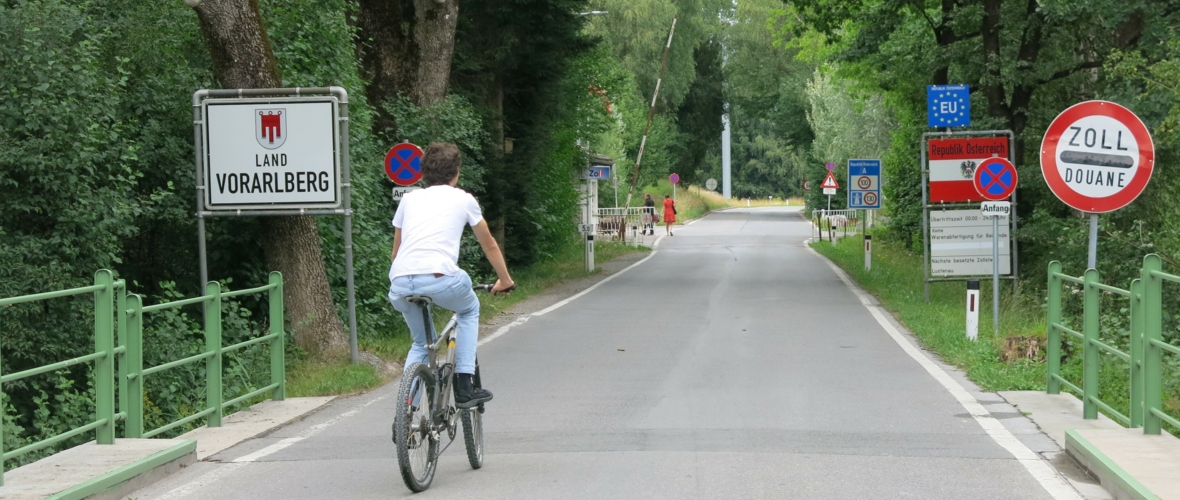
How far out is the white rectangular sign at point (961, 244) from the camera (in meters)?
19.7

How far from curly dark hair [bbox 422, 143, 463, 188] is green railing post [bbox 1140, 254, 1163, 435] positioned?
3.90 m

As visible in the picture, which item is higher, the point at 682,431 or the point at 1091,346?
the point at 1091,346

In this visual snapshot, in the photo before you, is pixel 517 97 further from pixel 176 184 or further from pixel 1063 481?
pixel 1063 481

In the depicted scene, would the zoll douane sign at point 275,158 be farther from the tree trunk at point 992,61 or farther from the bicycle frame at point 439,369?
the tree trunk at point 992,61

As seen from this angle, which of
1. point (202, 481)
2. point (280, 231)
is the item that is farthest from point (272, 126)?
point (202, 481)

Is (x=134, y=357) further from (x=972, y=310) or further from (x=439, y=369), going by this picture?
(x=972, y=310)

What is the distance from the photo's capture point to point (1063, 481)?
272 inches

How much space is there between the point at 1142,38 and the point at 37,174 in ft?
54.8

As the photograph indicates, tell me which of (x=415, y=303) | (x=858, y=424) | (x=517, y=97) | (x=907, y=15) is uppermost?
(x=907, y=15)

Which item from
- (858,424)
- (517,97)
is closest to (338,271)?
(858,424)

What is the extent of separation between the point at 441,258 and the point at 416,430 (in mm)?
894

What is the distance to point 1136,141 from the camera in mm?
9680

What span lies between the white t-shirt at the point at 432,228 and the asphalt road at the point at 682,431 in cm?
119

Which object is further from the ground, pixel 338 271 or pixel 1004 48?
pixel 1004 48
